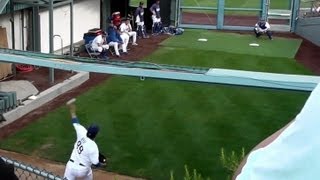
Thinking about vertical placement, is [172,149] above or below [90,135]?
below

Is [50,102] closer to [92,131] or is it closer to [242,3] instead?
[92,131]

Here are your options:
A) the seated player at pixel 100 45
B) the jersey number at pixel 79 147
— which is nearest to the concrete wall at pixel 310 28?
the seated player at pixel 100 45

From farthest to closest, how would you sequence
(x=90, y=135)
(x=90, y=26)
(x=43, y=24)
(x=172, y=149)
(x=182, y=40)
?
(x=182, y=40), (x=90, y=26), (x=43, y=24), (x=172, y=149), (x=90, y=135)

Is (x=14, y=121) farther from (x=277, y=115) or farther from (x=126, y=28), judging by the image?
(x=126, y=28)

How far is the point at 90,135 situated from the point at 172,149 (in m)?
2.33

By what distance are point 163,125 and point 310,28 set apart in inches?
524

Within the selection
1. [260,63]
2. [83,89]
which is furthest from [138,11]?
[83,89]

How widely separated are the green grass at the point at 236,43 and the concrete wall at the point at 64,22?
3.00 metres

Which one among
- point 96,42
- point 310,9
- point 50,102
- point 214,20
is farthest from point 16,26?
point 310,9

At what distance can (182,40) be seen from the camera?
21359 millimetres

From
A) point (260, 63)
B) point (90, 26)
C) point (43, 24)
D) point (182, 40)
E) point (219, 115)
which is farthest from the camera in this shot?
point (182, 40)

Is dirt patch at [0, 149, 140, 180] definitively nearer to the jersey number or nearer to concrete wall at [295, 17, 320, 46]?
the jersey number

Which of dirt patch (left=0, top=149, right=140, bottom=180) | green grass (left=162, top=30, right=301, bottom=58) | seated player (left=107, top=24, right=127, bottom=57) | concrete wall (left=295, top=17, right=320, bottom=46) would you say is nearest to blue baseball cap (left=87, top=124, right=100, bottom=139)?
dirt patch (left=0, top=149, right=140, bottom=180)

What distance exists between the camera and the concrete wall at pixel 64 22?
47.0 feet
